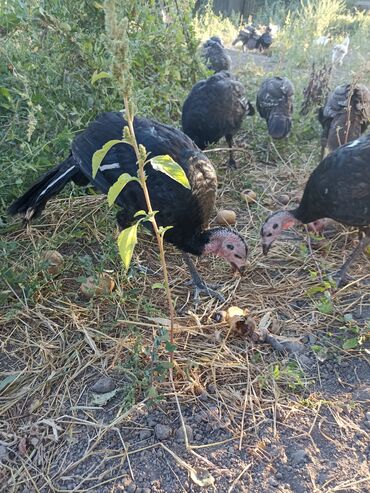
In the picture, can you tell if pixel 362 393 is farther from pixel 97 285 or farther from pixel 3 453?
pixel 3 453

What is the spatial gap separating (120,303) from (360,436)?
1474 mm

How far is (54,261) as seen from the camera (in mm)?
2957

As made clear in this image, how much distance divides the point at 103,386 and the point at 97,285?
2.17 feet

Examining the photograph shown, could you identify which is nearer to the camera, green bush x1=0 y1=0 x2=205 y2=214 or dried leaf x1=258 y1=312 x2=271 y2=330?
dried leaf x1=258 y1=312 x2=271 y2=330

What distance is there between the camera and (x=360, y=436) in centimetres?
205

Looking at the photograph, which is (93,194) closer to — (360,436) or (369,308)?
(369,308)

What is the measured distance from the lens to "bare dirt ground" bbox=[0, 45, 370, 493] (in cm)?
190

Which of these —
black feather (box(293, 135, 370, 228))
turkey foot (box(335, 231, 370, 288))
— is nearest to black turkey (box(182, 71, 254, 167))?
black feather (box(293, 135, 370, 228))

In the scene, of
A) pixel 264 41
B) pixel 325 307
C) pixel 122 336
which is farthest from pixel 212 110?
pixel 264 41

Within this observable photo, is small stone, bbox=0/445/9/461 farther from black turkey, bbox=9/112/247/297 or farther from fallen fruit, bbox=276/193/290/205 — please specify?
fallen fruit, bbox=276/193/290/205

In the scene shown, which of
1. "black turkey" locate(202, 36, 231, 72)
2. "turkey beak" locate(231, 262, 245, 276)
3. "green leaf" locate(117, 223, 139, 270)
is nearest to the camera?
"green leaf" locate(117, 223, 139, 270)

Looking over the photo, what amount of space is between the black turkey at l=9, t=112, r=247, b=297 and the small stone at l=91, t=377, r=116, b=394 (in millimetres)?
957

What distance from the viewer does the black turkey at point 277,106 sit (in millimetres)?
4777

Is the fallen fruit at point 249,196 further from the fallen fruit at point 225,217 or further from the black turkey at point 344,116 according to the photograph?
the black turkey at point 344,116
